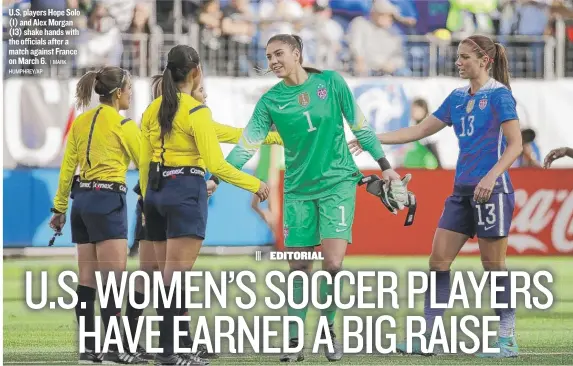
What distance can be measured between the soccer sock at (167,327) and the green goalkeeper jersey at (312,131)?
0.94 m

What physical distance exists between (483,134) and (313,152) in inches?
40.4

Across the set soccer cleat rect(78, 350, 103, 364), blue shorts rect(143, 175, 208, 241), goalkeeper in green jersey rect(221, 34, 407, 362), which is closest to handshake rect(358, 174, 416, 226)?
goalkeeper in green jersey rect(221, 34, 407, 362)

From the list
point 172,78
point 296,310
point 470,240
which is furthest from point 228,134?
point 470,240

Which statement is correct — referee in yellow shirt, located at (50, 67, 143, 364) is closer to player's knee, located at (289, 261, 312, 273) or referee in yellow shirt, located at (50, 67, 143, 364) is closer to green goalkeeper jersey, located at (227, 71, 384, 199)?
green goalkeeper jersey, located at (227, 71, 384, 199)

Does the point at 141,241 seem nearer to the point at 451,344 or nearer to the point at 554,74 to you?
the point at 451,344

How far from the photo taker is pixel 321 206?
7.71 metres

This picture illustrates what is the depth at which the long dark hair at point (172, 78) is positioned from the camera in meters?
7.06

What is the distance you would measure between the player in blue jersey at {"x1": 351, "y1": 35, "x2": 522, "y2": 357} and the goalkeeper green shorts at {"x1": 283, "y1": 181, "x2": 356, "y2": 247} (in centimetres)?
40

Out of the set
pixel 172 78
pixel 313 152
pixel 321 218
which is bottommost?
pixel 321 218

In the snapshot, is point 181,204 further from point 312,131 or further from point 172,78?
point 312,131

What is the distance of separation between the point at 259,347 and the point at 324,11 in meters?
8.25

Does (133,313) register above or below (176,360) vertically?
above

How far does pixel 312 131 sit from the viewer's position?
7609mm

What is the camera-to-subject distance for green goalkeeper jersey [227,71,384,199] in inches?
300
